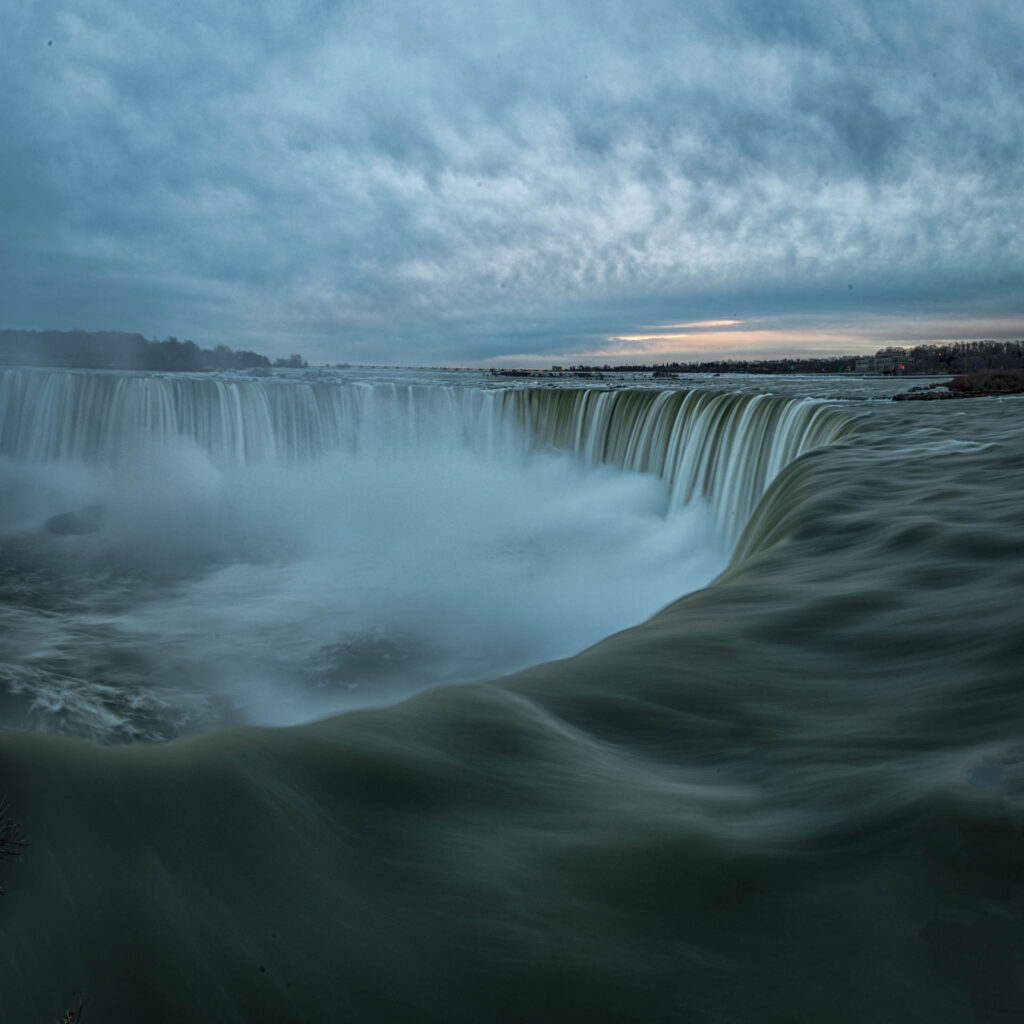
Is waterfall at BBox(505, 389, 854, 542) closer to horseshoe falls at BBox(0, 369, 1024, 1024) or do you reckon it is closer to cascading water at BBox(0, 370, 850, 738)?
cascading water at BBox(0, 370, 850, 738)

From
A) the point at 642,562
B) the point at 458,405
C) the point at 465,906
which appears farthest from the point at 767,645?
the point at 458,405

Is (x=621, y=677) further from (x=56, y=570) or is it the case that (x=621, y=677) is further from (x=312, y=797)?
(x=56, y=570)

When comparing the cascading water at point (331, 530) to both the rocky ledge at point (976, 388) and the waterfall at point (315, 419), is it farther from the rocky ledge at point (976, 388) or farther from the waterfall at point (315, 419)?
the rocky ledge at point (976, 388)

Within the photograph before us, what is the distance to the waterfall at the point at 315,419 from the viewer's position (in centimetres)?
2110

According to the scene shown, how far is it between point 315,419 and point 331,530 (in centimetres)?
765

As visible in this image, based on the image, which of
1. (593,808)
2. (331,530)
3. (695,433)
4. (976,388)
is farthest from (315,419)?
(593,808)

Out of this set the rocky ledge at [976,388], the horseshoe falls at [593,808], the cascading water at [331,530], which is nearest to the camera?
the horseshoe falls at [593,808]

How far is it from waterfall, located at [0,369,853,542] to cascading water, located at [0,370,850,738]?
7 cm

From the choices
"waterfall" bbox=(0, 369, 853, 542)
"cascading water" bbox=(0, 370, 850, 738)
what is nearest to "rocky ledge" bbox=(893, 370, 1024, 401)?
"waterfall" bbox=(0, 369, 853, 542)

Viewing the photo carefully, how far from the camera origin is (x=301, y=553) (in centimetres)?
1680

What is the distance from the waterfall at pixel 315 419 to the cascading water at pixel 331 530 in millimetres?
75

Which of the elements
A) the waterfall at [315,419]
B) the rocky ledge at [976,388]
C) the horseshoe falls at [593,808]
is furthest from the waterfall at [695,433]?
the rocky ledge at [976,388]

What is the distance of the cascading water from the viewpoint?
838 cm

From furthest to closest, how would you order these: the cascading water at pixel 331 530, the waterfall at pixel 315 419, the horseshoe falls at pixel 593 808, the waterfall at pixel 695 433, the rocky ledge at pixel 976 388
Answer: the waterfall at pixel 315 419
the rocky ledge at pixel 976 388
the waterfall at pixel 695 433
the cascading water at pixel 331 530
the horseshoe falls at pixel 593 808
